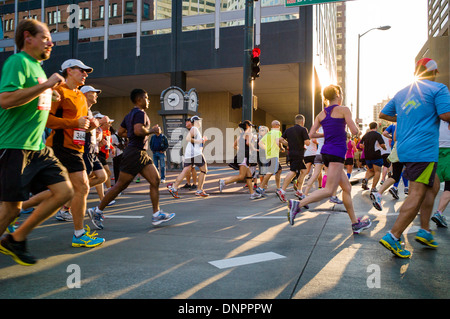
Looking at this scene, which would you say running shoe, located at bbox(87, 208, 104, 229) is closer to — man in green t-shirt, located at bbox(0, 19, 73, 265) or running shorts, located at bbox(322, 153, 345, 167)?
man in green t-shirt, located at bbox(0, 19, 73, 265)

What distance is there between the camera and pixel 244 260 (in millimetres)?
3525

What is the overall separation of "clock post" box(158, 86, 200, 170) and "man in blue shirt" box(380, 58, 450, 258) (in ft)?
45.7

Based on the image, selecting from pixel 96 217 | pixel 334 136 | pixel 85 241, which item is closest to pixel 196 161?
pixel 96 217

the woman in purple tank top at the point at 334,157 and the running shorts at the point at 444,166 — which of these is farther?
the running shorts at the point at 444,166

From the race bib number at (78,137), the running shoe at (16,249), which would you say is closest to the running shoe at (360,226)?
the race bib number at (78,137)

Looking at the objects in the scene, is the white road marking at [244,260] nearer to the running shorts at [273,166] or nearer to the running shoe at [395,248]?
the running shoe at [395,248]

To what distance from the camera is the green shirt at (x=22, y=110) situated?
9.50ft

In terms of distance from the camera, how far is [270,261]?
3.49m

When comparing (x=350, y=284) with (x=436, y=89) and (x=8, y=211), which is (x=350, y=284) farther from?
(x=8, y=211)

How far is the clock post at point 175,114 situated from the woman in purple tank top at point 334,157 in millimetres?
12818

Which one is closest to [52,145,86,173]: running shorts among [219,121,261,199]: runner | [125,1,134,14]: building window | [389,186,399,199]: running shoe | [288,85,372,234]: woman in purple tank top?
[288,85,372,234]: woman in purple tank top

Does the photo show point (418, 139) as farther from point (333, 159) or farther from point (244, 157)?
point (244, 157)

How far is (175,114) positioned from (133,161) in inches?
495
